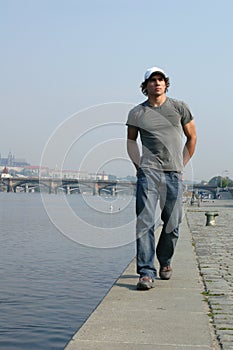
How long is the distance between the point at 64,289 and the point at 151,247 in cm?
287

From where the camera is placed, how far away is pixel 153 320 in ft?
15.1

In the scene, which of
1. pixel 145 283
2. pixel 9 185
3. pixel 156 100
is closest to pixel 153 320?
pixel 145 283

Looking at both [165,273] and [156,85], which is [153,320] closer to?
[165,273]

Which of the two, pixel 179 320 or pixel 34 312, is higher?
pixel 179 320

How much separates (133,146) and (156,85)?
723mm

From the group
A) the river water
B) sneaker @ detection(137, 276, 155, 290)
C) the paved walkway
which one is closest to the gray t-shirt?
sneaker @ detection(137, 276, 155, 290)

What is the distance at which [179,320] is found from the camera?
4.61 m

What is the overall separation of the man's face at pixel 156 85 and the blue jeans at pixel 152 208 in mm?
775

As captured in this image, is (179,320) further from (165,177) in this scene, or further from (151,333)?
(165,177)

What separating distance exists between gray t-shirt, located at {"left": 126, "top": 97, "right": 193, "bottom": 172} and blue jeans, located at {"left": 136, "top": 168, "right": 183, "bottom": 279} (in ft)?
0.36

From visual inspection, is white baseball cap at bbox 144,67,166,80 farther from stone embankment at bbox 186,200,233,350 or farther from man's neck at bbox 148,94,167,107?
stone embankment at bbox 186,200,233,350

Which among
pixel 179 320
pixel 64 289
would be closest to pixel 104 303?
pixel 179 320

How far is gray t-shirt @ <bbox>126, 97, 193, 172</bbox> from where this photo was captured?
243 inches

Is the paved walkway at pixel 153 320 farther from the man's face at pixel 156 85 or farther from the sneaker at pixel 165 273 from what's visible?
the man's face at pixel 156 85
